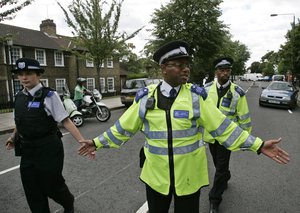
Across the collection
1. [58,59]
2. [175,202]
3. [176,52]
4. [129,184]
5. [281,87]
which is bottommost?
[129,184]

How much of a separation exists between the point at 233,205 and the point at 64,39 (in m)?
30.0

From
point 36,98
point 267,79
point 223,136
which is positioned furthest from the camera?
point 267,79

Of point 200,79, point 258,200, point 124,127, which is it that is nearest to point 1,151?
point 124,127

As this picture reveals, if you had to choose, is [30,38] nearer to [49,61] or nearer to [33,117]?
[49,61]

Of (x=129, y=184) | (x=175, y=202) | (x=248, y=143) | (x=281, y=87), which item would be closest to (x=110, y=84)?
(x=281, y=87)

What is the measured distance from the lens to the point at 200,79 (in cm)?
2881

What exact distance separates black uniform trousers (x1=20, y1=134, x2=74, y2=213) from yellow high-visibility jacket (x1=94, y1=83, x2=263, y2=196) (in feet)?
4.21

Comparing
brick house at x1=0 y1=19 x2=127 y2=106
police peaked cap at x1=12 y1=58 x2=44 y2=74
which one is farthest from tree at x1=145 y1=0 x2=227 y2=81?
police peaked cap at x1=12 y1=58 x2=44 y2=74

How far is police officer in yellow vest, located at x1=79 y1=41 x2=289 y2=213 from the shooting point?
2166 mm

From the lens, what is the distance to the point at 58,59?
85.9 feet

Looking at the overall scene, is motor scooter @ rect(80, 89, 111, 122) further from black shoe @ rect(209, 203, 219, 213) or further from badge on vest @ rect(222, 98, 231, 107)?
black shoe @ rect(209, 203, 219, 213)

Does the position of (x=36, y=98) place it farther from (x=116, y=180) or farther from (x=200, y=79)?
(x=200, y=79)

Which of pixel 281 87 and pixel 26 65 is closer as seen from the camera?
pixel 26 65

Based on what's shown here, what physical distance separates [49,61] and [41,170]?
24169 mm
